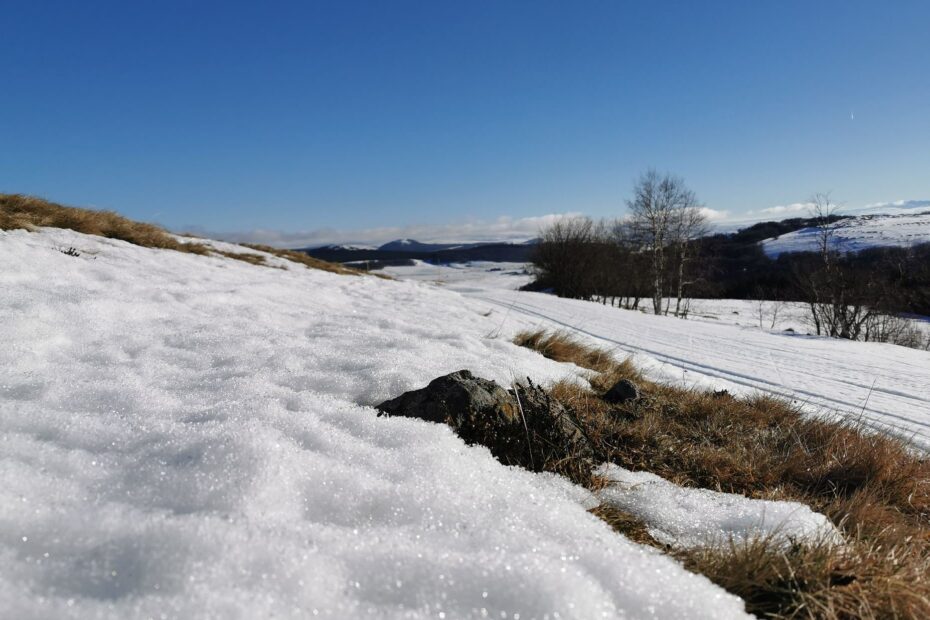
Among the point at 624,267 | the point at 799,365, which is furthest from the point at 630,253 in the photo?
the point at 799,365

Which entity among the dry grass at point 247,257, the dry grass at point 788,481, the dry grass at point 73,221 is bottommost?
the dry grass at point 788,481

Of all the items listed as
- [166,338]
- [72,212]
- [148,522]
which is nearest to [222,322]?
[166,338]

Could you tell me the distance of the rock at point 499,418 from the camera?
1.95 meters

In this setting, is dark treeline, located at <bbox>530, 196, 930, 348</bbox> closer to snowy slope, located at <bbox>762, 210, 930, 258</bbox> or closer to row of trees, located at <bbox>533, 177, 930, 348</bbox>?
row of trees, located at <bbox>533, 177, 930, 348</bbox>

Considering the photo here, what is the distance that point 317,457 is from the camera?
1522 mm

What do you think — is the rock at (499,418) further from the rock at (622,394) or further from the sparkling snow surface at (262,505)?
the rock at (622,394)

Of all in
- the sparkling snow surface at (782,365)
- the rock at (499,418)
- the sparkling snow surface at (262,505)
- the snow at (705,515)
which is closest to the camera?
the sparkling snow surface at (262,505)

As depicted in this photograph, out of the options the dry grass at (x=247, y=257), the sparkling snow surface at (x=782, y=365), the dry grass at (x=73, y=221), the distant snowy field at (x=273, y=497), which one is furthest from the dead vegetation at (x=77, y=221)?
the sparkling snow surface at (x=782, y=365)

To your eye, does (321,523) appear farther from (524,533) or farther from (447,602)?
(524,533)

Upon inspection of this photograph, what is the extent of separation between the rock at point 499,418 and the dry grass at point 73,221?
5098 mm

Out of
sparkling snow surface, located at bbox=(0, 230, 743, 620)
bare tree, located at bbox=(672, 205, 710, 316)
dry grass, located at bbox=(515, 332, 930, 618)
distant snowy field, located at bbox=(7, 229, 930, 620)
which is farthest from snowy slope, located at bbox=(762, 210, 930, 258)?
sparkling snow surface, located at bbox=(0, 230, 743, 620)

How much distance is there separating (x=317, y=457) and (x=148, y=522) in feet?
1.64

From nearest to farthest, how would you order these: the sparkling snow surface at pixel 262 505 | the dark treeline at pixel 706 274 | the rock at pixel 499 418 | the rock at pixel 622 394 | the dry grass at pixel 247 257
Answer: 1. the sparkling snow surface at pixel 262 505
2. the rock at pixel 499 418
3. the rock at pixel 622 394
4. the dry grass at pixel 247 257
5. the dark treeline at pixel 706 274

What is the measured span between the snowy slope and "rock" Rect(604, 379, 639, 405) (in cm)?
6611
